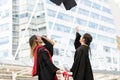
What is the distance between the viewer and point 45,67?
13.1ft

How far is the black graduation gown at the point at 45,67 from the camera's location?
3945 mm

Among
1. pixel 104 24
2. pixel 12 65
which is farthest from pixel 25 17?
pixel 12 65

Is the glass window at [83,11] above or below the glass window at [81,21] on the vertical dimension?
above

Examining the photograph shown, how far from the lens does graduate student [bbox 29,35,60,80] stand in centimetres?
396

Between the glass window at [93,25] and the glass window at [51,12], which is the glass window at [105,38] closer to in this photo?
the glass window at [93,25]

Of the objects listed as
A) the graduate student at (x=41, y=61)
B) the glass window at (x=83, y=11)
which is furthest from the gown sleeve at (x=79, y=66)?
the glass window at (x=83, y=11)

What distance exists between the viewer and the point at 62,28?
52.2 m

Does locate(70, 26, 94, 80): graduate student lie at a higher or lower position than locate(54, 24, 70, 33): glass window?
lower

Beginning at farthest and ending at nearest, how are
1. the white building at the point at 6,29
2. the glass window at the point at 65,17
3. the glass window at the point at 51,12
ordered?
1. the glass window at the point at 65,17
2. the glass window at the point at 51,12
3. the white building at the point at 6,29

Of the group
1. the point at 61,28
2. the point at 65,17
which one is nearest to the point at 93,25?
the point at 65,17

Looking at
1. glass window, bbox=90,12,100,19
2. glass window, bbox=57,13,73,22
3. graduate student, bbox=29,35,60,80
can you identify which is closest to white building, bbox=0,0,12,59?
glass window, bbox=57,13,73,22

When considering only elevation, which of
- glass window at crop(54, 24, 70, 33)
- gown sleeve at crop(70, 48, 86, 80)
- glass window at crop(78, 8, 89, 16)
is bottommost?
gown sleeve at crop(70, 48, 86, 80)

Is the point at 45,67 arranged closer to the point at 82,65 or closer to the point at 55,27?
the point at 82,65

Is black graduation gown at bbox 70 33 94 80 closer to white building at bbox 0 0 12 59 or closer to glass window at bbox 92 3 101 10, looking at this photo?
white building at bbox 0 0 12 59
